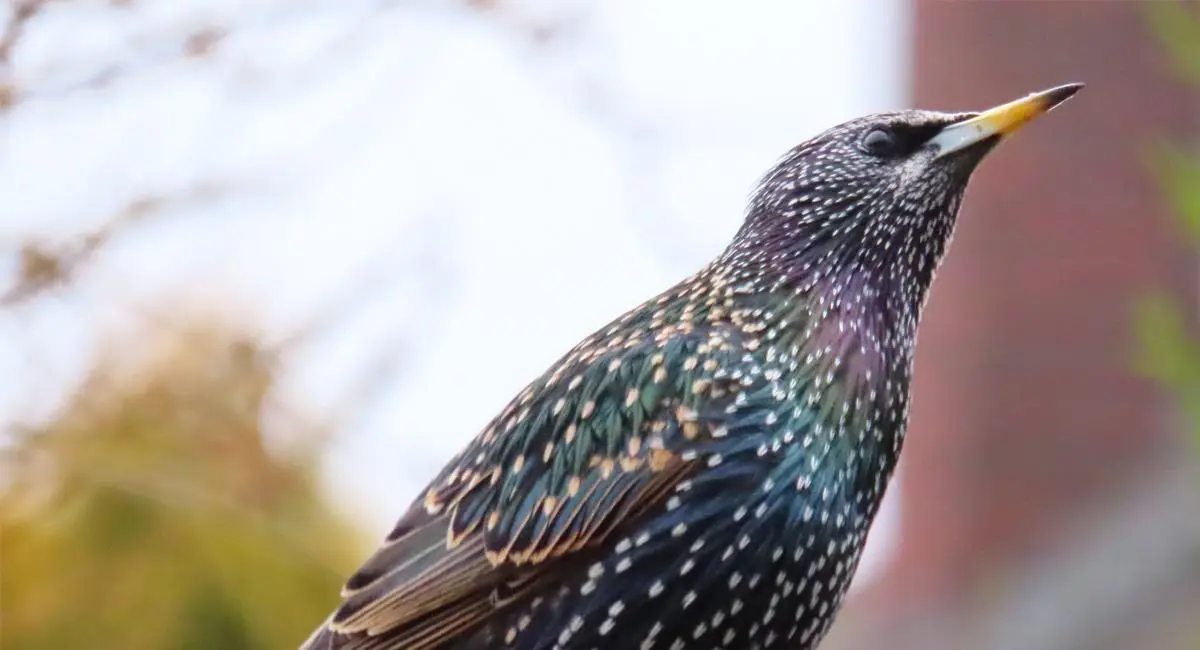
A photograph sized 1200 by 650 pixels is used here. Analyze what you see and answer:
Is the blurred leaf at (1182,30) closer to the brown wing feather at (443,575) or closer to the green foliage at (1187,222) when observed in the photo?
the green foliage at (1187,222)

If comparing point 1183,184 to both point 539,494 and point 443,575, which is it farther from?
point 443,575

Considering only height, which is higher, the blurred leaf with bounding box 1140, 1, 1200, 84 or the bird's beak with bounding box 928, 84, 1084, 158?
the bird's beak with bounding box 928, 84, 1084, 158

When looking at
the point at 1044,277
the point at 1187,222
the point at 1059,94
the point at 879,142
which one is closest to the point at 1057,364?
the point at 1044,277

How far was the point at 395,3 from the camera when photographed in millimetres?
2371

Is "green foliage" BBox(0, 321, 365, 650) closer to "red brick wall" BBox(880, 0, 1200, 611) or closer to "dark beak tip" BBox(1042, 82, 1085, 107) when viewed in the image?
"dark beak tip" BBox(1042, 82, 1085, 107)

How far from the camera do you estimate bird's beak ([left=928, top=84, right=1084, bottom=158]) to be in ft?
5.41

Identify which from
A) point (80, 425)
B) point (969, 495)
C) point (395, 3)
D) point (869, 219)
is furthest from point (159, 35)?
point (969, 495)

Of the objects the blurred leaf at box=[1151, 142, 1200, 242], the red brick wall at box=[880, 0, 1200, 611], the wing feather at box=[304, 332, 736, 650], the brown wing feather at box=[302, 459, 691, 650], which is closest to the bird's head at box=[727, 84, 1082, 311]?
the wing feather at box=[304, 332, 736, 650]

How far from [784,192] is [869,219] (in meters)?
0.14

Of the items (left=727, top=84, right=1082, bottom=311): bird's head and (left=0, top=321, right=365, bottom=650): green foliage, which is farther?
(left=0, top=321, right=365, bottom=650): green foliage

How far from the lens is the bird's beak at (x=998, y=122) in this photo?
1650mm

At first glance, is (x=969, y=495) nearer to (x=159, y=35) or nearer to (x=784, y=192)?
(x=784, y=192)

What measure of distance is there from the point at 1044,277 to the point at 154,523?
121 inches

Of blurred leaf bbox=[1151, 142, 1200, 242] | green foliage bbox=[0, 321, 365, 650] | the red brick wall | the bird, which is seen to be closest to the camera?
the bird
